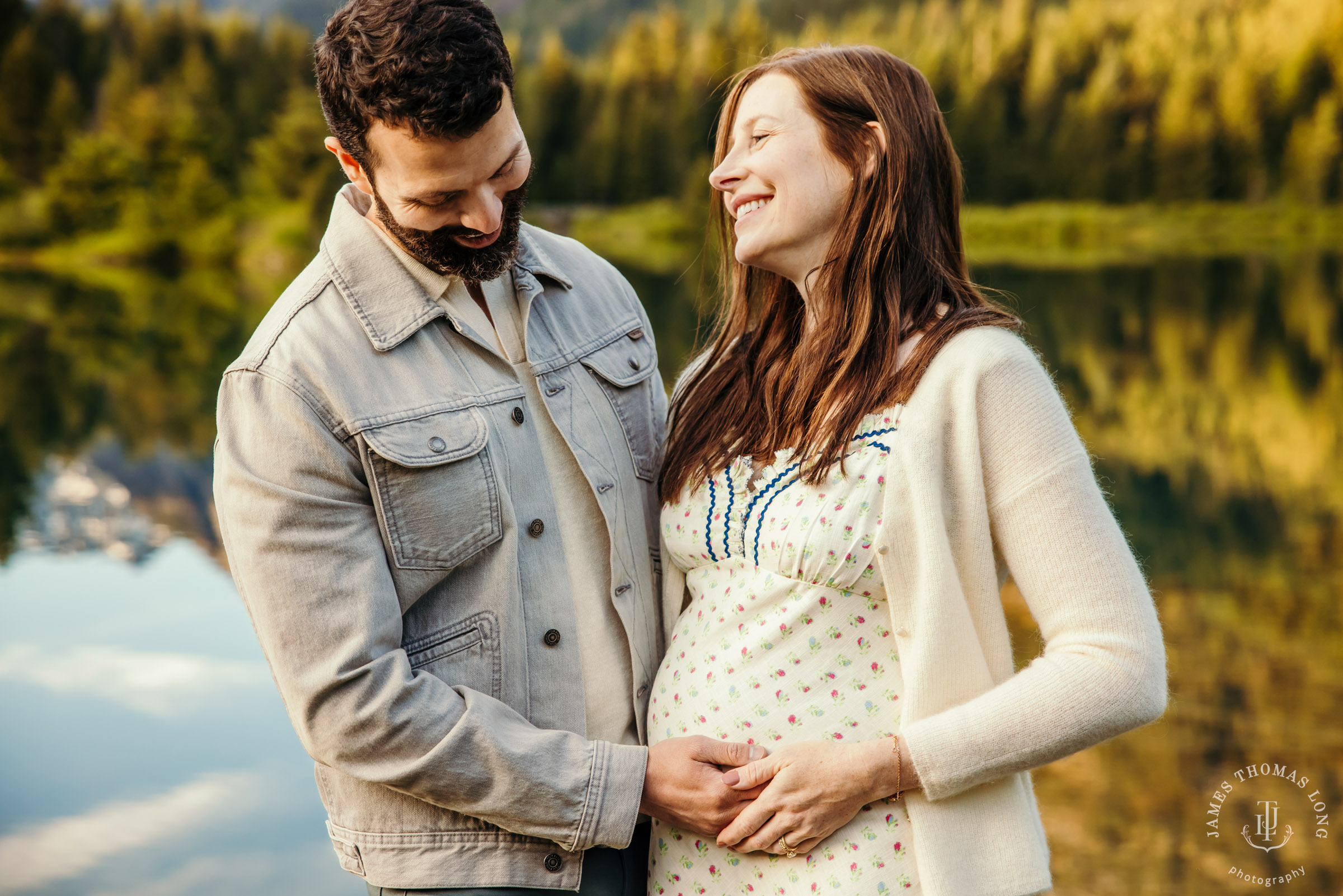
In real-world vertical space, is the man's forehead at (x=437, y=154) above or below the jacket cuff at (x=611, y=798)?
above

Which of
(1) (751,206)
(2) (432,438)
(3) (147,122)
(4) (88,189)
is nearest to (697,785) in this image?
(2) (432,438)

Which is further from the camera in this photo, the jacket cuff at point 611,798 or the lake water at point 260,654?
the lake water at point 260,654

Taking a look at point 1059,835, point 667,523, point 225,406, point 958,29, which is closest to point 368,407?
point 225,406

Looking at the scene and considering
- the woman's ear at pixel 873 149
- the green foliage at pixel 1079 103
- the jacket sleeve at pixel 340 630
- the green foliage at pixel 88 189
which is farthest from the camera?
the green foliage at pixel 1079 103

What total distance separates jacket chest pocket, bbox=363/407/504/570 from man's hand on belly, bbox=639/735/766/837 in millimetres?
490

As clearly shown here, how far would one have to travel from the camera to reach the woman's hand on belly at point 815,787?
1.84m

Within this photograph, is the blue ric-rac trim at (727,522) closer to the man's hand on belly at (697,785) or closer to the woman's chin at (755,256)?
the man's hand on belly at (697,785)

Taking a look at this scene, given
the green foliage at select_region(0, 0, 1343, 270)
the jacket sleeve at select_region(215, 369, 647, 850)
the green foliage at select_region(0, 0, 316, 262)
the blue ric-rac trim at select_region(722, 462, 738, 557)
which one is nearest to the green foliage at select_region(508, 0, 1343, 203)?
the green foliage at select_region(0, 0, 1343, 270)

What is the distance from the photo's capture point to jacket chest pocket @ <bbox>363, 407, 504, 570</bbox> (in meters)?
1.82

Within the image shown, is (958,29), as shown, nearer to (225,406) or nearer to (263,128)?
(263,128)

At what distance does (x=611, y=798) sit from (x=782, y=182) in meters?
1.16

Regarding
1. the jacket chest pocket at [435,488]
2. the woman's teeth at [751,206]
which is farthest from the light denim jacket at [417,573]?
the woman's teeth at [751,206]

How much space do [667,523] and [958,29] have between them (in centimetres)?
6858

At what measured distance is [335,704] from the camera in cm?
176
